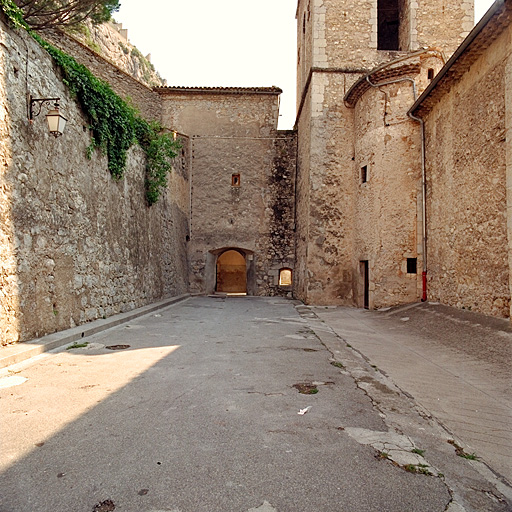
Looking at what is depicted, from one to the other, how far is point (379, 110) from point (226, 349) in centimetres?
1022

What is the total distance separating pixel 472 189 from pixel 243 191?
12299 millimetres

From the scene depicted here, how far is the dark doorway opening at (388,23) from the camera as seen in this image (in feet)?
59.7

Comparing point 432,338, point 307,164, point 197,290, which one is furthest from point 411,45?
point 197,290

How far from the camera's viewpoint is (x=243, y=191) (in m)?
19.4

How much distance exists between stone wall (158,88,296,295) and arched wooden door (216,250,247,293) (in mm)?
7772

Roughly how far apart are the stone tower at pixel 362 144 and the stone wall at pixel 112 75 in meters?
8.23

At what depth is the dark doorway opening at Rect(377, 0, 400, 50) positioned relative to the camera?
1820cm

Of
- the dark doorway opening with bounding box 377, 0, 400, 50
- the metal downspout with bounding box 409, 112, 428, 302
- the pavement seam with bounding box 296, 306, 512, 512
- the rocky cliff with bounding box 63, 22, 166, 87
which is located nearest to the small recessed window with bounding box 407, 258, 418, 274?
the metal downspout with bounding box 409, 112, 428, 302

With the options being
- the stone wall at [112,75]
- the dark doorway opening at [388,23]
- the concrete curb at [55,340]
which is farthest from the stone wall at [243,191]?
the concrete curb at [55,340]

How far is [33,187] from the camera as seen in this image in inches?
256

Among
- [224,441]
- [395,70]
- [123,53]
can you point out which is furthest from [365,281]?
[123,53]

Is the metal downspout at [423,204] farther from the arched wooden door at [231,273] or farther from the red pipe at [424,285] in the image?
the arched wooden door at [231,273]

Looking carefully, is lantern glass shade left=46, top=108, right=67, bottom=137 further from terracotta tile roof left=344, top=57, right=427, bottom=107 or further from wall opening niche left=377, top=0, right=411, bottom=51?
wall opening niche left=377, top=0, right=411, bottom=51

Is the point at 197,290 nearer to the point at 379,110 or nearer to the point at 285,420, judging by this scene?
the point at 379,110
